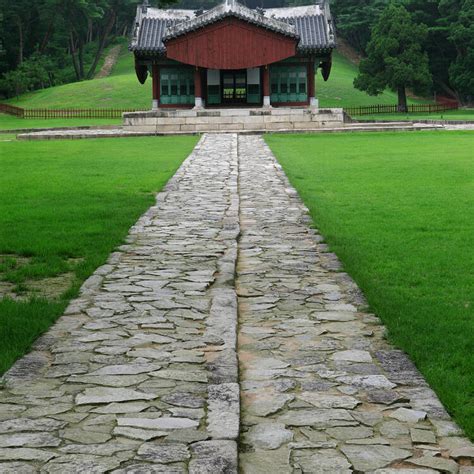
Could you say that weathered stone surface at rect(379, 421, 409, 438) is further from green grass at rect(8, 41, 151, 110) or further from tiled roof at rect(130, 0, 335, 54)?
green grass at rect(8, 41, 151, 110)

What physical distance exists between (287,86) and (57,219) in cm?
3392

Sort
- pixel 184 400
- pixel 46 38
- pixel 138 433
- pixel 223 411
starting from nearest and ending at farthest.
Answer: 1. pixel 138 433
2. pixel 223 411
3. pixel 184 400
4. pixel 46 38

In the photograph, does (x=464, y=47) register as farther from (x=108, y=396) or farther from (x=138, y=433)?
(x=138, y=433)

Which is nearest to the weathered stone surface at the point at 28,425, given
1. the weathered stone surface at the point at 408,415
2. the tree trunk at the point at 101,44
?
the weathered stone surface at the point at 408,415

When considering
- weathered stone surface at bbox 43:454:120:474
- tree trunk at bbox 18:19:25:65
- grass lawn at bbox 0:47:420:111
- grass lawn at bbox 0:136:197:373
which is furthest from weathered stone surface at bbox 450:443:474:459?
tree trunk at bbox 18:19:25:65

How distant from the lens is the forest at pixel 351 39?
56625 millimetres

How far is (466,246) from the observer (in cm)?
978

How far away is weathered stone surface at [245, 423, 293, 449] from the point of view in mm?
4224

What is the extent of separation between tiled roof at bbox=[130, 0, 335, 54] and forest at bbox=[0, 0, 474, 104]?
35.9ft

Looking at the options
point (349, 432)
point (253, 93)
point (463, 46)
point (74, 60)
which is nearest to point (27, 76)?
point (74, 60)

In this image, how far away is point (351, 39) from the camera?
86.1m

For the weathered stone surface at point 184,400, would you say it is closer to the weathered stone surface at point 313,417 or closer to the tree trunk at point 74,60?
the weathered stone surface at point 313,417

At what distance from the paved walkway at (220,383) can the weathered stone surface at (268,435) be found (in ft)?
0.04

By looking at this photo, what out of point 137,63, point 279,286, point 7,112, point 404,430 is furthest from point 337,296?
point 7,112
